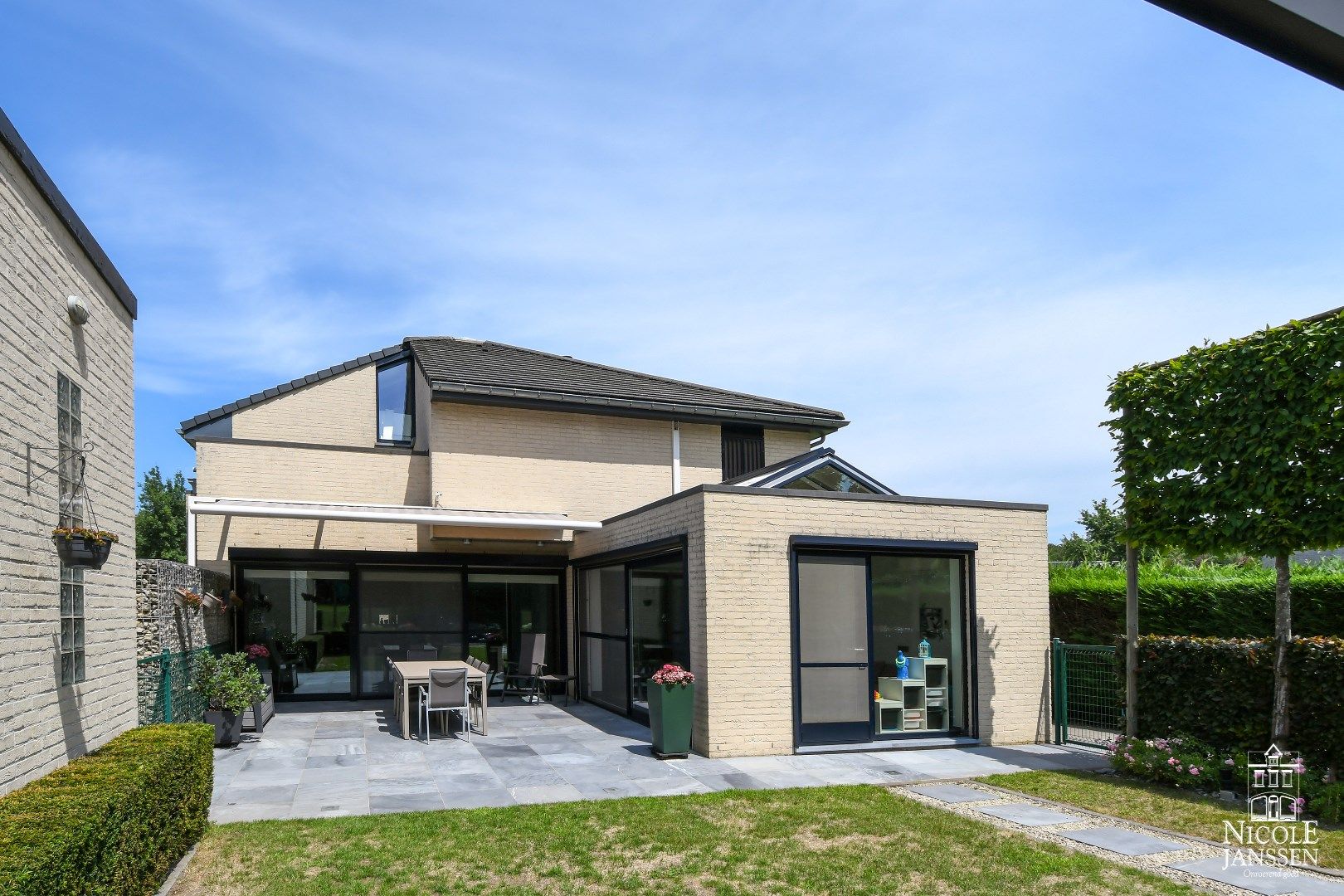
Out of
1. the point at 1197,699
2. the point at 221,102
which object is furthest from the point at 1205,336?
A: the point at 221,102

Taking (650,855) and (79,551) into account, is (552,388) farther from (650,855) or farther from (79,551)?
(79,551)

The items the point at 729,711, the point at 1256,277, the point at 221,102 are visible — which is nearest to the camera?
the point at 1256,277

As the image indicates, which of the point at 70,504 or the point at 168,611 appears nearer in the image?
the point at 70,504

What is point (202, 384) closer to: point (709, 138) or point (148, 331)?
point (148, 331)

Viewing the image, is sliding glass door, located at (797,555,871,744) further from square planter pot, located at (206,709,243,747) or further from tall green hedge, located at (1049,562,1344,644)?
square planter pot, located at (206,709,243,747)

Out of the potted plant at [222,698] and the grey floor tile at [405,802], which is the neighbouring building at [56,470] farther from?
the potted plant at [222,698]

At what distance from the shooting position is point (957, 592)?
1298 cm

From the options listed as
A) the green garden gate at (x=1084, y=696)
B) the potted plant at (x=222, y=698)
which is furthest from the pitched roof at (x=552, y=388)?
the green garden gate at (x=1084, y=696)

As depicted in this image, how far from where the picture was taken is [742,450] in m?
19.1

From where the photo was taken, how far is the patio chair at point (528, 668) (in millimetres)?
16453

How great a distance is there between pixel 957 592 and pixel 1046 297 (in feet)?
13.3

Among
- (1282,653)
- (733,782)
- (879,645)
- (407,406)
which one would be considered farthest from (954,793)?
(407,406)

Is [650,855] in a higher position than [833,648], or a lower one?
lower

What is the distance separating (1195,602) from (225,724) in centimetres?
1277
